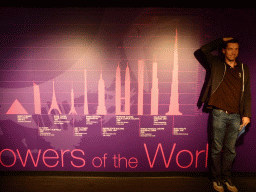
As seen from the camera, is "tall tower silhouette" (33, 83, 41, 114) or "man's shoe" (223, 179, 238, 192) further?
"tall tower silhouette" (33, 83, 41, 114)

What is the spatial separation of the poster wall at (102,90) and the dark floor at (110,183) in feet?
0.50

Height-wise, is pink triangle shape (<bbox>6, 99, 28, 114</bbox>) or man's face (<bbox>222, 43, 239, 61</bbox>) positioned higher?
man's face (<bbox>222, 43, 239, 61</bbox>)

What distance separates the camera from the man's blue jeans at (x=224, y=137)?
7.12 ft

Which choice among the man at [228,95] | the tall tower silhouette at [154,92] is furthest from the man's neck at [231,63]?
the tall tower silhouette at [154,92]

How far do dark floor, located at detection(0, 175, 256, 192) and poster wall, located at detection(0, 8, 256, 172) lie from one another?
0.15m

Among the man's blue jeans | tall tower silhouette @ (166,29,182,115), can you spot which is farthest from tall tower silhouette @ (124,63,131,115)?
the man's blue jeans

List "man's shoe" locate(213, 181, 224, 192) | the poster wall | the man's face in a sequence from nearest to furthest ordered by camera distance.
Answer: the man's face < "man's shoe" locate(213, 181, 224, 192) < the poster wall

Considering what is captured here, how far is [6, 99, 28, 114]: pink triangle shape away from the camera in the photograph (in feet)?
8.41

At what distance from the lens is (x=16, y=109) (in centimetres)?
257

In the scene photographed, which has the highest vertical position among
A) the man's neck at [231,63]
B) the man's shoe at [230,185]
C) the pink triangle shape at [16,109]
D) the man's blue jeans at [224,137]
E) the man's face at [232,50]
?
the man's face at [232,50]

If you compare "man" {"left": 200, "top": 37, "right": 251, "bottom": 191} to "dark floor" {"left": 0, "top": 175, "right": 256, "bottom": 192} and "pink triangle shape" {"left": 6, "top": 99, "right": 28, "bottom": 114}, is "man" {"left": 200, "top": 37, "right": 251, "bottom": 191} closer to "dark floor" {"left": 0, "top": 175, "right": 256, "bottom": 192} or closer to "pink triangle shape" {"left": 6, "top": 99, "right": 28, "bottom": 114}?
"dark floor" {"left": 0, "top": 175, "right": 256, "bottom": 192}

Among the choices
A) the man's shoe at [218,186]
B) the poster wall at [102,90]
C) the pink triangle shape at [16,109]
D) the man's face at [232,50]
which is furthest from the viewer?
the pink triangle shape at [16,109]

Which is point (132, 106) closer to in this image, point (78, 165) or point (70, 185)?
point (78, 165)

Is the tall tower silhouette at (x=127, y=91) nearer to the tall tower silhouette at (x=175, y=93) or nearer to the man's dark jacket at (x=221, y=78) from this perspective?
the tall tower silhouette at (x=175, y=93)
